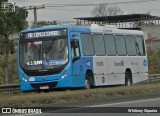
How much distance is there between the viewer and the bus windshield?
24109 mm

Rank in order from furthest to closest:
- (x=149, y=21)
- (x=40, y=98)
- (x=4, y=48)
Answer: (x=149, y=21), (x=4, y=48), (x=40, y=98)

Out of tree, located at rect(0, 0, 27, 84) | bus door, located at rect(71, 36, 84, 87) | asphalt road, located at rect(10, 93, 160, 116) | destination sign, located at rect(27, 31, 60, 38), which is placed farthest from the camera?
tree, located at rect(0, 0, 27, 84)

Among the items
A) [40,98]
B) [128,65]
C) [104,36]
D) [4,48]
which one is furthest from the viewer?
[4,48]

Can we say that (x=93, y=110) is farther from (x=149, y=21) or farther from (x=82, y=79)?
(x=149, y=21)

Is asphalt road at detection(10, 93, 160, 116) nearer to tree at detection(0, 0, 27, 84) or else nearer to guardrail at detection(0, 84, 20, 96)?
guardrail at detection(0, 84, 20, 96)

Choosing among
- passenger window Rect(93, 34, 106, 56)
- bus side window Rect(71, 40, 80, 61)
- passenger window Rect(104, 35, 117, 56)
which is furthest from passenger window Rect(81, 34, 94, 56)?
passenger window Rect(104, 35, 117, 56)

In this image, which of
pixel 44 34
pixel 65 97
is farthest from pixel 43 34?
pixel 65 97

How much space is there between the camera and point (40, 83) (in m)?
24.6

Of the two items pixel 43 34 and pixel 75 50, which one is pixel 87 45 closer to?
pixel 75 50

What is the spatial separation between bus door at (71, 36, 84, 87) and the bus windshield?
49 centimetres

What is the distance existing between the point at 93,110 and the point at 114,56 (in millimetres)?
12465

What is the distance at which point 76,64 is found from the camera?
24422 millimetres

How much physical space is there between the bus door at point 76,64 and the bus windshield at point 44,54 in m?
0.49

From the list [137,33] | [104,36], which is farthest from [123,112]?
[137,33]
